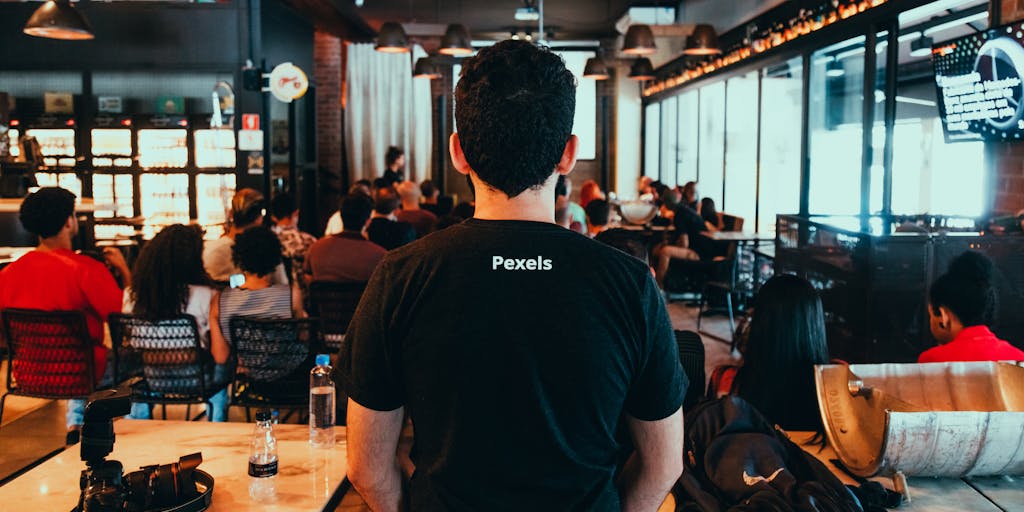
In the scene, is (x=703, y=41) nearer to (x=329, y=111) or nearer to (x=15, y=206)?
(x=15, y=206)

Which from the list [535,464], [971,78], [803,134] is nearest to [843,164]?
[803,134]

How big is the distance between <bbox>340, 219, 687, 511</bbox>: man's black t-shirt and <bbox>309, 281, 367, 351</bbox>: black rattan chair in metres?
3.10

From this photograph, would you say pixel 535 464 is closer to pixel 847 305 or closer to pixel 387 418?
pixel 387 418

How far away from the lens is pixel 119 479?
1.72 m

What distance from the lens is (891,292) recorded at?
183 inches

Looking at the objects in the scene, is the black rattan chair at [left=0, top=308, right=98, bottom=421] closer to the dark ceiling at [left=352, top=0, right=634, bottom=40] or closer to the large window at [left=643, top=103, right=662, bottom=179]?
the dark ceiling at [left=352, top=0, right=634, bottom=40]

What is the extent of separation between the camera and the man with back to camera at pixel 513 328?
4.34ft

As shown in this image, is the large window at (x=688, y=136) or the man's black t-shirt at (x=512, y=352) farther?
the large window at (x=688, y=136)

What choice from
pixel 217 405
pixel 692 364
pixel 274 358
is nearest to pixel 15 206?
pixel 217 405

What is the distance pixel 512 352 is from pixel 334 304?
10.9 ft

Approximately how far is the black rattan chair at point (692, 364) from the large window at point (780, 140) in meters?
5.60

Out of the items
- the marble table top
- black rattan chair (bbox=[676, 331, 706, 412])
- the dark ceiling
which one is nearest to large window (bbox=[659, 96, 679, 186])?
the dark ceiling

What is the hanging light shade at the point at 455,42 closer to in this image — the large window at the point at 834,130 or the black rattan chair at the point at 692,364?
the large window at the point at 834,130

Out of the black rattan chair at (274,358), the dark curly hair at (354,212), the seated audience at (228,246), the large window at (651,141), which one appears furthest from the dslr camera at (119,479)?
the large window at (651,141)
